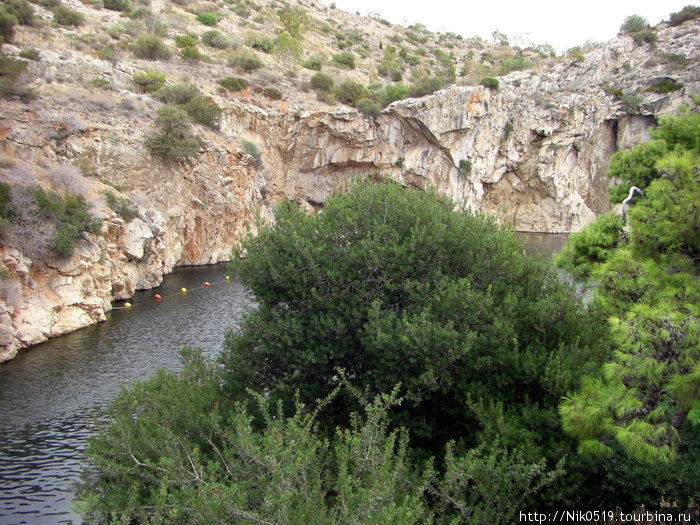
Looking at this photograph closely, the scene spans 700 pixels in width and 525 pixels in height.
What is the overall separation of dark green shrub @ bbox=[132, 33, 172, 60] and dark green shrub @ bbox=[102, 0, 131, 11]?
40.8 ft

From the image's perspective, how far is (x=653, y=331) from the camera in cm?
674

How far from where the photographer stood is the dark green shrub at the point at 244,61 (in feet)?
176

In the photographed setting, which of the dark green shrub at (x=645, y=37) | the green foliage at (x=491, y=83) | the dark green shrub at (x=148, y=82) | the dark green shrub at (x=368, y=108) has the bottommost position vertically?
the dark green shrub at (x=148, y=82)

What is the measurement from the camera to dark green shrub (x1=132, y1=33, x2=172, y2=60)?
4859 centimetres

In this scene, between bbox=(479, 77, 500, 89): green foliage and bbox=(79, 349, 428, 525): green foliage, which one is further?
bbox=(479, 77, 500, 89): green foliage

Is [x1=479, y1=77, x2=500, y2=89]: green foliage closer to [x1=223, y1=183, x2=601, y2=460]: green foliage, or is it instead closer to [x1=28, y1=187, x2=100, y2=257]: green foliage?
[x1=28, y1=187, x2=100, y2=257]: green foliage

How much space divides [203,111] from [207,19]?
28308 millimetres

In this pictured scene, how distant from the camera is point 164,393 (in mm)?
12508

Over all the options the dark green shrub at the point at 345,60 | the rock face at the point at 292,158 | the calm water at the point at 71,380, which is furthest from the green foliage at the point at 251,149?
the dark green shrub at the point at 345,60

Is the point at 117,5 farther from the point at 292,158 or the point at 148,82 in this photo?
the point at 292,158

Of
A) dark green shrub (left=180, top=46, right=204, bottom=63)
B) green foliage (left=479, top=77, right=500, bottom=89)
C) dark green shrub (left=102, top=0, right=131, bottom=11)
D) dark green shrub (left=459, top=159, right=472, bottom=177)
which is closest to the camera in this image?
dark green shrub (left=180, top=46, right=204, bottom=63)

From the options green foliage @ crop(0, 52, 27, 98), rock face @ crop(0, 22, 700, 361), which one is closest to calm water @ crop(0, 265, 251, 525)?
rock face @ crop(0, 22, 700, 361)

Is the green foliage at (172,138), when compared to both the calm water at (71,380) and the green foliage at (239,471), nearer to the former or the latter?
the calm water at (71,380)

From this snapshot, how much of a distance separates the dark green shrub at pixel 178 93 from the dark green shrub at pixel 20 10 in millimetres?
12853
